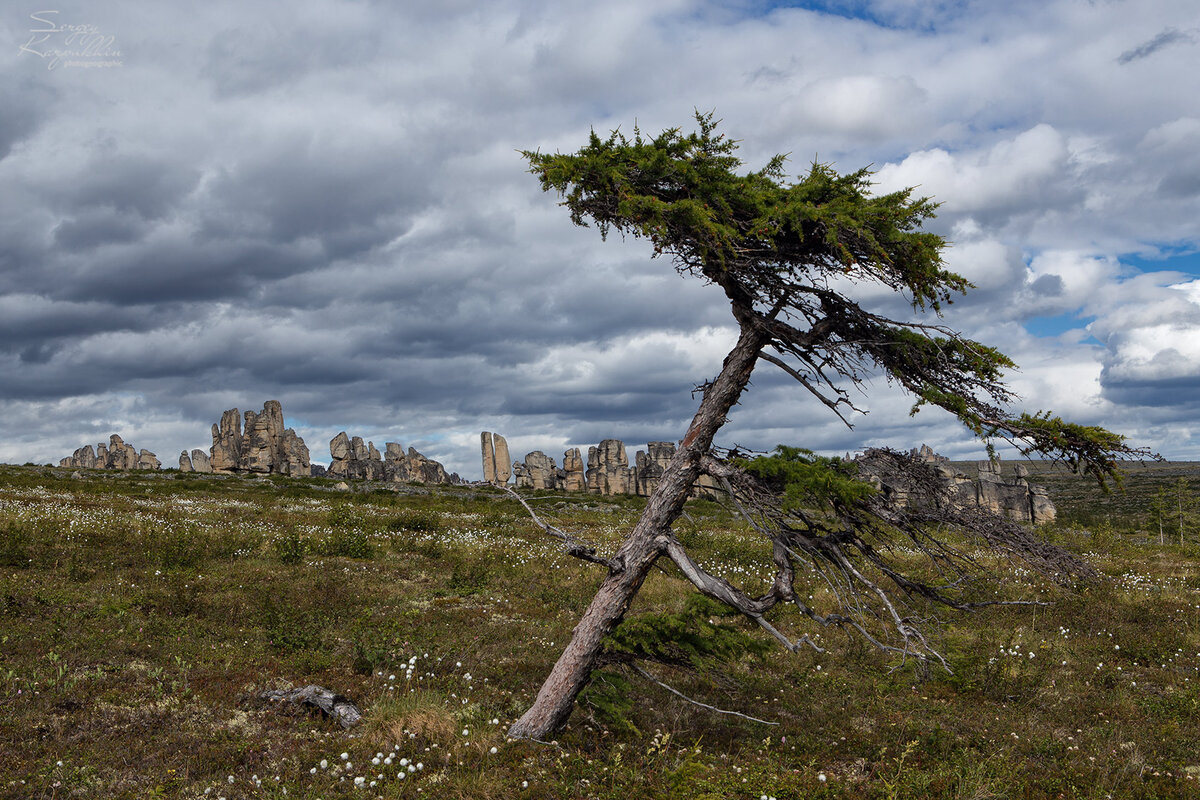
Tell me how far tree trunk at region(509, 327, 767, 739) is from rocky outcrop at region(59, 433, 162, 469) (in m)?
134

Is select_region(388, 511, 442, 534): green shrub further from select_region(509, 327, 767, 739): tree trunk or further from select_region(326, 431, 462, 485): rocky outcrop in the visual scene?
select_region(326, 431, 462, 485): rocky outcrop

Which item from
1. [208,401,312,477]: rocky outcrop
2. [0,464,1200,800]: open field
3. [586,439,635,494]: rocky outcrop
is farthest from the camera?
[586,439,635,494]: rocky outcrop

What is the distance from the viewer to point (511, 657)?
1137cm

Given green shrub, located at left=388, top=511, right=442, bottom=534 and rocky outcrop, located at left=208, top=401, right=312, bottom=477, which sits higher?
rocky outcrop, located at left=208, top=401, right=312, bottom=477

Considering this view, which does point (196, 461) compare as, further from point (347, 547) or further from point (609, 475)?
point (347, 547)

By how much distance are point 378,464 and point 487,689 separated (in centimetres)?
9700

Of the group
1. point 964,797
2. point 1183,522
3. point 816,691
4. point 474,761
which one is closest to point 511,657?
point 474,761

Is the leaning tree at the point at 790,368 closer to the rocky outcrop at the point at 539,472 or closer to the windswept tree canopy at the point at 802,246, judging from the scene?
the windswept tree canopy at the point at 802,246

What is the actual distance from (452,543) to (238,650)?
1072 cm

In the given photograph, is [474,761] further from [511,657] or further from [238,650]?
[238,650]

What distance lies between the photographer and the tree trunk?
775 centimetres

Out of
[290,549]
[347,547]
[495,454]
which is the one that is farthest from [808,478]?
[495,454]

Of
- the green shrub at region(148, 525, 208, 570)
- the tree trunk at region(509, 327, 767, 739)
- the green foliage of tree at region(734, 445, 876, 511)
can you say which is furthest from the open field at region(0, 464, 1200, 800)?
the green foliage of tree at region(734, 445, 876, 511)

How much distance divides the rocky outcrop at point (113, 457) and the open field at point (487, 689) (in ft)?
389
